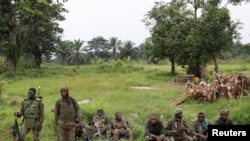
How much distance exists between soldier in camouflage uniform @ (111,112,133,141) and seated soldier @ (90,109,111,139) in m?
0.22

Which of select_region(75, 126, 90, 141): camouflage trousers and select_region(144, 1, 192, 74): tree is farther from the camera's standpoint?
select_region(144, 1, 192, 74): tree

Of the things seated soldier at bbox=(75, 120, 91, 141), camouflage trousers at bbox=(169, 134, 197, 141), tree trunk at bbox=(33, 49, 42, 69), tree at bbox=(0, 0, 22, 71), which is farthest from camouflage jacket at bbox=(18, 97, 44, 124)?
tree trunk at bbox=(33, 49, 42, 69)

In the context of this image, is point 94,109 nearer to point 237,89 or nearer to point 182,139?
point 182,139

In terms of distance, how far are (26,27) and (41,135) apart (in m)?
25.7

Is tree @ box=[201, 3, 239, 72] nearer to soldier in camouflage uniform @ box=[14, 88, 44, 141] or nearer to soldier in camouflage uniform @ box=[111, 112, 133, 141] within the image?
soldier in camouflage uniform @ box=[111, 112, 133, 141]

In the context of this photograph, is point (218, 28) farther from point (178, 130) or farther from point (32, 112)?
point (32, 112)

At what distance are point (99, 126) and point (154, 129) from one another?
2.09m

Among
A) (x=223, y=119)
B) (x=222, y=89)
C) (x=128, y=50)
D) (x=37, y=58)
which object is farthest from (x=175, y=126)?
(x=128, y=50)

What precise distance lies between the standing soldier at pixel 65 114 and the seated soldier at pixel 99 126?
1.97 meters

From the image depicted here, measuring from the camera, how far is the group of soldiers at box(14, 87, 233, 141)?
893 centimetres

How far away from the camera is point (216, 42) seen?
2553 centimetres

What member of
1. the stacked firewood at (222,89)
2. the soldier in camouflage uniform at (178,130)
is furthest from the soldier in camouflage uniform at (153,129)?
the stacked firewood at (222,89)

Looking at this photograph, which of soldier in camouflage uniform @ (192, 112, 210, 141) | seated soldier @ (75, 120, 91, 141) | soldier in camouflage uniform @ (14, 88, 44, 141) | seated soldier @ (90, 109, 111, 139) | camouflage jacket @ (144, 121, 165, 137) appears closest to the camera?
soldier in camouflage uniform @ (14, 88, 44, 141)

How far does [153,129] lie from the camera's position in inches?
383
